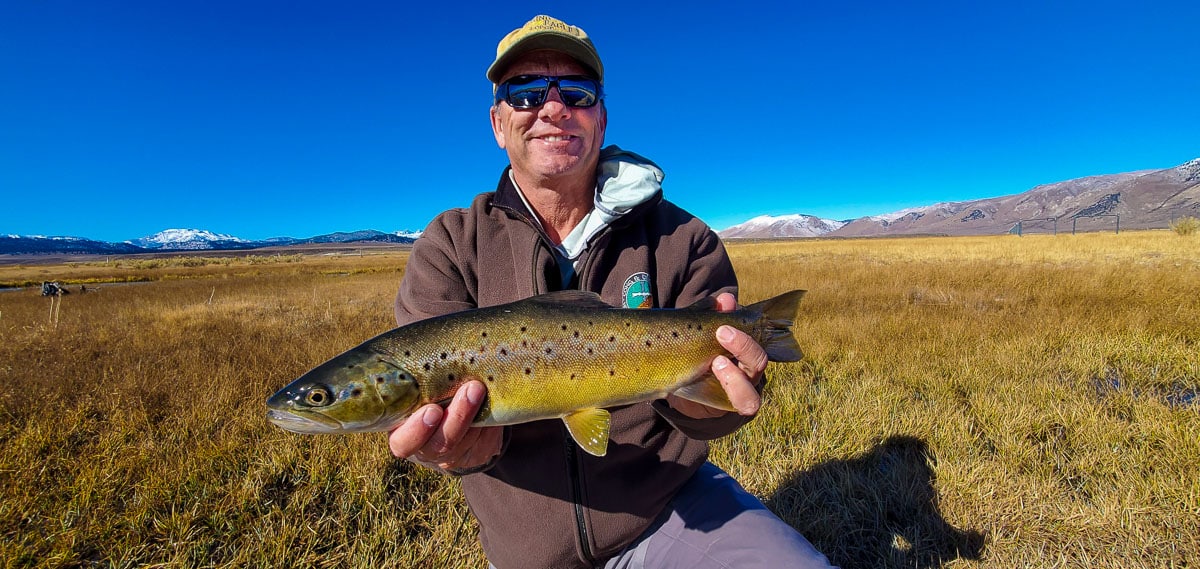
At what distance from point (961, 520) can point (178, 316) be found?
15.6 meters

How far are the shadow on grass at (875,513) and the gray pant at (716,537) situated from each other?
120 cm

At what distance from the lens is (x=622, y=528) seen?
8.14ft

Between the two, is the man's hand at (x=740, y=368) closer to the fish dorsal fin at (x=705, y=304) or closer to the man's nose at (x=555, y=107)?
the fish dorsal fin at (x=705, y=304)

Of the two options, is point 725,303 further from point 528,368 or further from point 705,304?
point 528,368

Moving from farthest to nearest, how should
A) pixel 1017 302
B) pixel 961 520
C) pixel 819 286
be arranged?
pixel 819 286
pixel 1017 302
pixel 961 520

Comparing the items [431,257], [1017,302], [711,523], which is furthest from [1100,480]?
[1017,302]

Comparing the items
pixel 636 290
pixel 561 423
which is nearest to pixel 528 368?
pixel 561 423

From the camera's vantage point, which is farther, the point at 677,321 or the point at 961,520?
the point at 961,520

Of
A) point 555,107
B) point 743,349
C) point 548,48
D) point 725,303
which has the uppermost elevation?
point 548,48

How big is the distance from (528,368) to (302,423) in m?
0.94

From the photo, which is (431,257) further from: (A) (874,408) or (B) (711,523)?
(A) (874,408)

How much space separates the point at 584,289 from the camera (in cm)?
278

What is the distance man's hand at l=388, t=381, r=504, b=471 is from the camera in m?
2.01

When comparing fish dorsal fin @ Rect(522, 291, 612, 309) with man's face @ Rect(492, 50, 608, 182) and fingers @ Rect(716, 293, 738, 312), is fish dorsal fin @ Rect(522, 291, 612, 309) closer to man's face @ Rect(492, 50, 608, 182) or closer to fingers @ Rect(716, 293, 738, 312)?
fingers @ Rect(716, 293, 738, 312)
